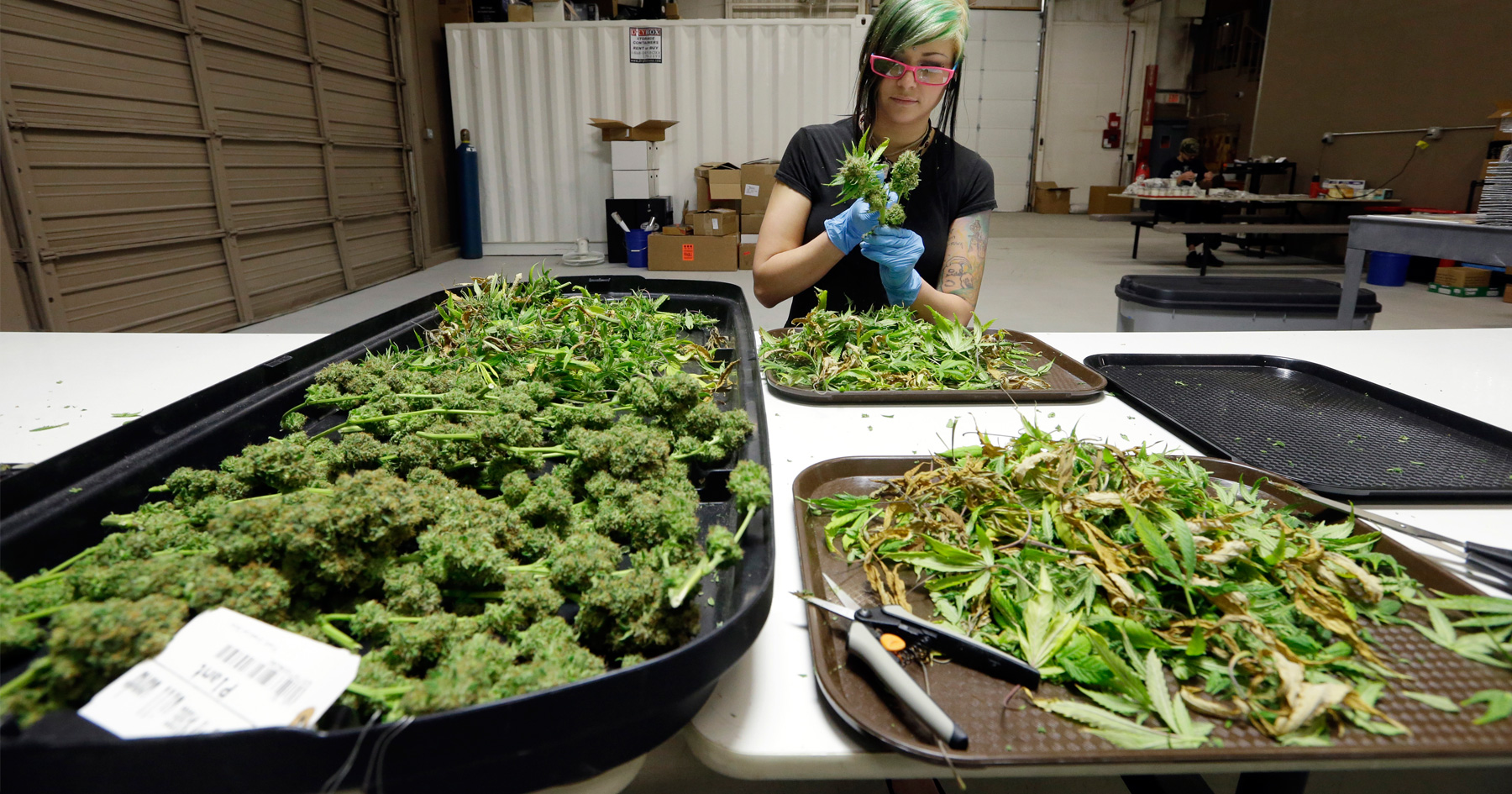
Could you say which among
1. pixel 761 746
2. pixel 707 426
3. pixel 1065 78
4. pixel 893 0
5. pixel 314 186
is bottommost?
pixel 761 746

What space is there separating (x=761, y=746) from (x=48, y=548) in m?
0.73

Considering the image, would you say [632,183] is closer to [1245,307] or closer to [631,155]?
[631,155]

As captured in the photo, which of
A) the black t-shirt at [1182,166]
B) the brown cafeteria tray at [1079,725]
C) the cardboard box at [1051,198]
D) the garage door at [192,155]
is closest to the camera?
the brown cafeteria tray at [1079,725]

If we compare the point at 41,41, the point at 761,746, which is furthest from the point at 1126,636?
the point at 41,41

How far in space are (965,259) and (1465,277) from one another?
644cm

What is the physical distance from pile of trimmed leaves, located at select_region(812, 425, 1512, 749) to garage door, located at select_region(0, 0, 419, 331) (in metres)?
4.31

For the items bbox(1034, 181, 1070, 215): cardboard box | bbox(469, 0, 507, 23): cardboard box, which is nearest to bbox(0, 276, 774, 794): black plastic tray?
bbox(469, 0, 507, 23): cardboard box

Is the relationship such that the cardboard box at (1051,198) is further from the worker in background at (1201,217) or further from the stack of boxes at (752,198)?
the stack of boxes at (752,198)

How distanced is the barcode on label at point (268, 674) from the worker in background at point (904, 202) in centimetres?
151

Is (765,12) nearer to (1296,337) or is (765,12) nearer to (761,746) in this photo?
(1296,337)

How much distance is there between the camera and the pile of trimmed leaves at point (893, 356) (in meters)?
1.37

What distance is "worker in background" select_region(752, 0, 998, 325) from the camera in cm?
180

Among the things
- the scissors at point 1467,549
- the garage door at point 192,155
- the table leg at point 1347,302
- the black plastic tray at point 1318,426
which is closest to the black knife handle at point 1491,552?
the scissors at point 1467,549

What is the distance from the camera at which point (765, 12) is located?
33.1ft
